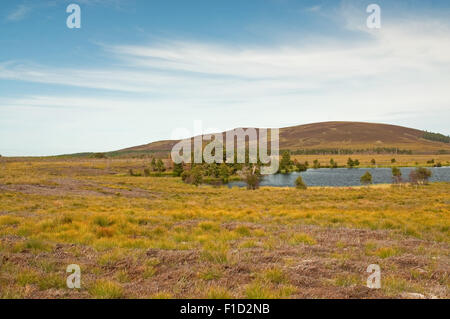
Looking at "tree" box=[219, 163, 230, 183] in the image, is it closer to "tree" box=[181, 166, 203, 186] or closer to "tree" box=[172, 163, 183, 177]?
"tree" box=[181, 166, 203, 186]

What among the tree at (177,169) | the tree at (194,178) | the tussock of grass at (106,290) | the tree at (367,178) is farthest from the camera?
the tree at (177,169)

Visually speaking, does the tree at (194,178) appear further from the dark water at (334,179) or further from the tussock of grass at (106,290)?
the tussock of grass at (106,290)

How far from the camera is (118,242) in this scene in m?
10.4

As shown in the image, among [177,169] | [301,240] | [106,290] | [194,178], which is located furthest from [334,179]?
[106,290]

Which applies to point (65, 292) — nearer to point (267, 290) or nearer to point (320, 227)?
point (267, 290)

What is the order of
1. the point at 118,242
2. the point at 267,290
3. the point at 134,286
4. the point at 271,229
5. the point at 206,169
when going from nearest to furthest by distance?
the point at 267,290
the point at 134,286
the point at 118,242
the point at 271,229
the point at 206,169

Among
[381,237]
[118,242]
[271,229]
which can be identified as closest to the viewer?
[118,242]

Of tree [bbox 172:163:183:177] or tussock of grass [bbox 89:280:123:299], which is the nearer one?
tussock of grass [bbox 89:280:123:299]

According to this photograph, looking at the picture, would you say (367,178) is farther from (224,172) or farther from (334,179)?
(224,172)

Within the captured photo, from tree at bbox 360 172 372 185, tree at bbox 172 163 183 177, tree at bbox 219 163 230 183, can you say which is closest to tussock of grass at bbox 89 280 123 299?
tree at bbox 360 172 372 185

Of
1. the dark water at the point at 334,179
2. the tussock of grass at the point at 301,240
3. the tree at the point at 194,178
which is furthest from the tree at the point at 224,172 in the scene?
the tussock of grass at the point at 301,240

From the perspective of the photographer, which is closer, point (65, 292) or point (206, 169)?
point (65, 292)
